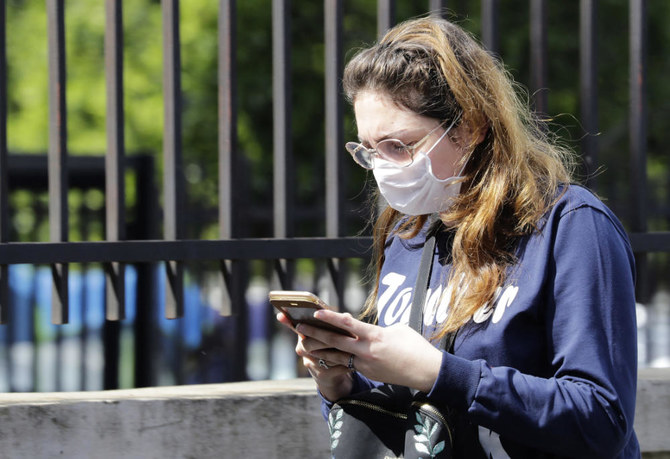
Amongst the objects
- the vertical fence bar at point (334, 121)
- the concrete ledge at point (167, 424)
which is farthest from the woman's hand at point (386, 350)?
the vertical fence bar at point (334, 121)

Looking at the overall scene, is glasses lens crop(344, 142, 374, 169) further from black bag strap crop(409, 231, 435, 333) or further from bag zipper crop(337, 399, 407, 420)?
bag zipper crop(337, 399, 407, 420)

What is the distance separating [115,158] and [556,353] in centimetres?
180

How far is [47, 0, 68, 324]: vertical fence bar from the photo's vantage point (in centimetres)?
299

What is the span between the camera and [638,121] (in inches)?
136

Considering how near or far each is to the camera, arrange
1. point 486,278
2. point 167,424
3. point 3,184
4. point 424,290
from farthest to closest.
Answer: point 3,184
point 167,424
point 424,290
point 486,278

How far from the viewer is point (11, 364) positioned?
4527 millimetres

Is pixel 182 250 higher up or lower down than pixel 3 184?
lower down

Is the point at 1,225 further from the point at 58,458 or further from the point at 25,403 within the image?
the point at 58,458

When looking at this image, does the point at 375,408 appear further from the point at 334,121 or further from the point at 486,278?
the point at 334,121

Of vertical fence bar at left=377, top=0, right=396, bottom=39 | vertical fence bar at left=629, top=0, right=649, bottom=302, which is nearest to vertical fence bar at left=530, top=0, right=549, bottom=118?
vertical fence bar at left=629, top=0, right=649, bottom=302

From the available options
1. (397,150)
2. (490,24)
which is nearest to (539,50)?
(490,24)

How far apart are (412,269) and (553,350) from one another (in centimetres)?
48

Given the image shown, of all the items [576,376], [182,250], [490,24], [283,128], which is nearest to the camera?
[576,376]

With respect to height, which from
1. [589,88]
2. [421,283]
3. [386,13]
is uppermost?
[386,13]
